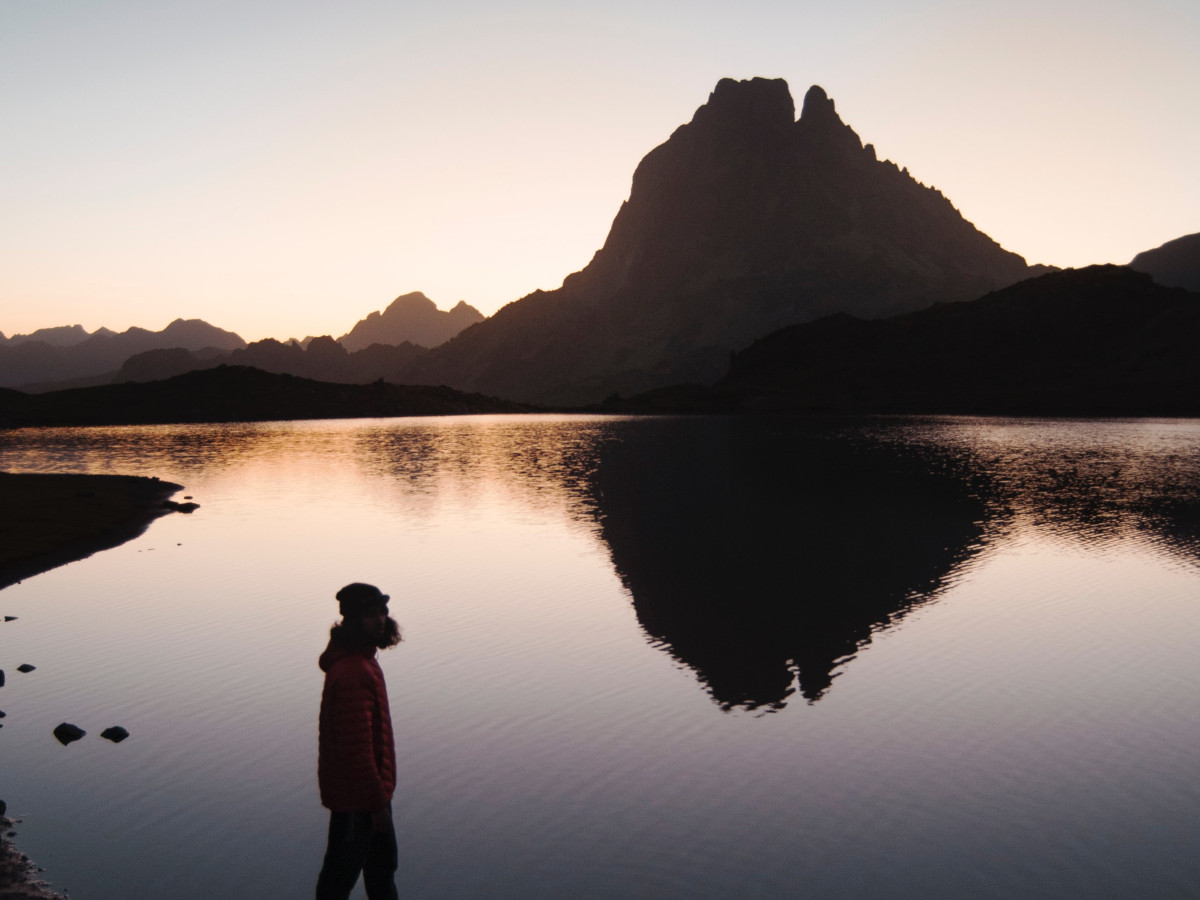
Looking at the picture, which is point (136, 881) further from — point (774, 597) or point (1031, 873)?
point (774, 597)

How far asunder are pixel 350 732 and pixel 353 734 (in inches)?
1.4

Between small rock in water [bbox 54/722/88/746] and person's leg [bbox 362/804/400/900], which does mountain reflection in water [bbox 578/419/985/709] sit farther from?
small rock in water [bbox 54/722/88/746]

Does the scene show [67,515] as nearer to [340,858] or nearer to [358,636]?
[340,858]

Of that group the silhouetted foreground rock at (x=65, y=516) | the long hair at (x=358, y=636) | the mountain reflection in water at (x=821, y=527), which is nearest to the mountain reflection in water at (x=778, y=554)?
the mountain reflection in water at (x=821, y=527)

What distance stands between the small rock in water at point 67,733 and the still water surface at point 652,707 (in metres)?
0.24

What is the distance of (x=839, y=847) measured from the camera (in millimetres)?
12062

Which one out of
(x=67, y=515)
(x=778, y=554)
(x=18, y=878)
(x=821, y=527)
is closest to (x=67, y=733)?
(x=18, y=878)

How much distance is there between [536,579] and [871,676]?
1431cm

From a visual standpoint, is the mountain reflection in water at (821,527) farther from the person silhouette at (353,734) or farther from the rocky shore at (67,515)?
the rocky shore at (67,515)

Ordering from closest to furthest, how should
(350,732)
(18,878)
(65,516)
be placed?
(350,732), (18,878), (65,516)

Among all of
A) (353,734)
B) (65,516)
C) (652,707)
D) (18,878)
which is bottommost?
(652,707)

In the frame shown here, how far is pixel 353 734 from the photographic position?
29.0 ft

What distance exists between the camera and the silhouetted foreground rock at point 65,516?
37.5 metres

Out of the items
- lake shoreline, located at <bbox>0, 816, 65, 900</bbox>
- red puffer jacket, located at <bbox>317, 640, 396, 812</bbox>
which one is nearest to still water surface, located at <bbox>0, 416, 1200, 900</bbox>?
lake shoreline, located at <bbox>0, 816, 65, 900</bbox>
